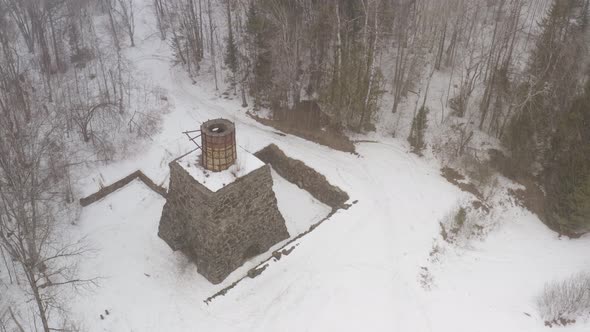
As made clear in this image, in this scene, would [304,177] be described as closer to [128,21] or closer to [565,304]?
[565,304]

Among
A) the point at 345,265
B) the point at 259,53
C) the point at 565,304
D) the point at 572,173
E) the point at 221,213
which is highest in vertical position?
the point at 259,53

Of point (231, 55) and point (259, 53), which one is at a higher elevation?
point (259, 53)

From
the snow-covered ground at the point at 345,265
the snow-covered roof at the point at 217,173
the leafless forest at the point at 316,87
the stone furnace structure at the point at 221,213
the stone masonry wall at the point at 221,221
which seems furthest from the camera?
the leafless forest at the point at 316,87

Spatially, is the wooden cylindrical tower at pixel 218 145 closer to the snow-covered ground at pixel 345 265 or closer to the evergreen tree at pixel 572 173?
the snow-covered ground at pixel 345 265

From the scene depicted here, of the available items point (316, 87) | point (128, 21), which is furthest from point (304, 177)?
point (128, 21)

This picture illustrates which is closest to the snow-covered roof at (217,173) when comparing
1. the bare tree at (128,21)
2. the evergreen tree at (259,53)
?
the evergreen tree at (259,53)

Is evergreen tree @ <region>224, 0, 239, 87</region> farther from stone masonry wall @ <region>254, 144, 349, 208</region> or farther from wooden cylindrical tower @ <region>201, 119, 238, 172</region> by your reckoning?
wooden cylindrical tower @ <region>201, 119, 238, 172</region>

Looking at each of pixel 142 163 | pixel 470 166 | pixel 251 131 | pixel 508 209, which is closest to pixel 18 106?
pixel 142 163
